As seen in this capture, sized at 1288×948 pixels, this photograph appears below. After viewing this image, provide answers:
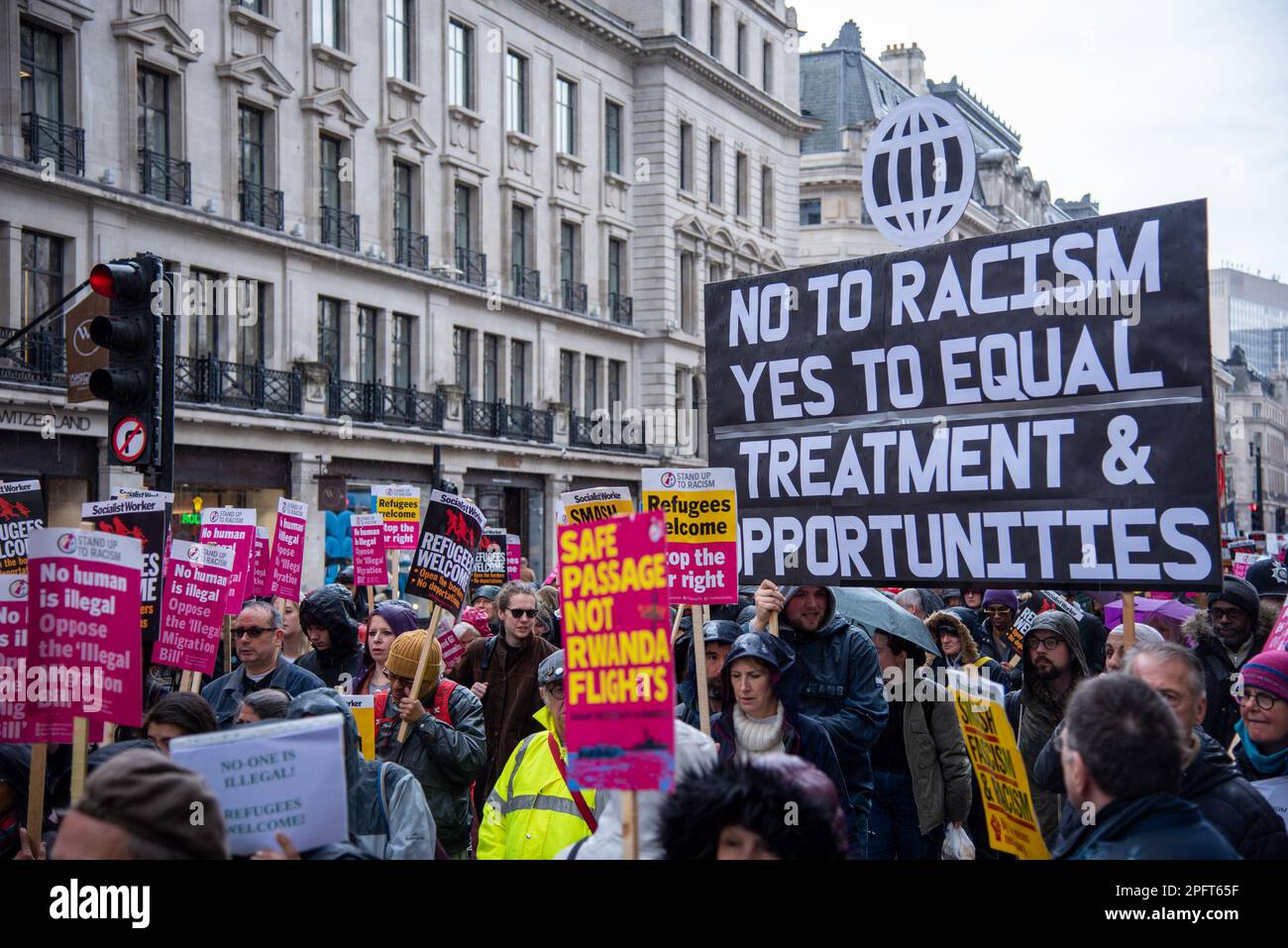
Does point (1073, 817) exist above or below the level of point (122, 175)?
below

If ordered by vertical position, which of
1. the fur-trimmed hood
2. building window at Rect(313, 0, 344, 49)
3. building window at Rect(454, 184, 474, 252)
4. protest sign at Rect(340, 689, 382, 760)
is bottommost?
A: protest sign at Rect(340, 689, 382, 760)

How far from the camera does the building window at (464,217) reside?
33.4 meters

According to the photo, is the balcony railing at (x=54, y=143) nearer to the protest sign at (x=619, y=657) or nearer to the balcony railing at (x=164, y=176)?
the balcony railing at (x=164, y=176)

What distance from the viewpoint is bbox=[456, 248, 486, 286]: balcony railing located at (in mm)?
33344

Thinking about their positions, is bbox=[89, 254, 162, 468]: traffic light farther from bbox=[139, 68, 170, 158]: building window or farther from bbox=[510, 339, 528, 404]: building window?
bbox=[510, 339, 528, 404]: building window

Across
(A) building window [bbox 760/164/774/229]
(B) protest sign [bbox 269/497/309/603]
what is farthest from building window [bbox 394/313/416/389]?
(B) protest sign [bbox 269/497/309/603]

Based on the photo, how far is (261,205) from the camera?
27172 mm

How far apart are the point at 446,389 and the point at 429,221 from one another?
374cm

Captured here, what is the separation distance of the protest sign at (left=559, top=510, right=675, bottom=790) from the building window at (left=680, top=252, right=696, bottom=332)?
3882cm

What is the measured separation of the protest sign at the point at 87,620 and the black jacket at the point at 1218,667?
5.10 metres

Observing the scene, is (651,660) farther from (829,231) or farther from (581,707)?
(829,231)

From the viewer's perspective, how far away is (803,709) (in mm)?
6406
